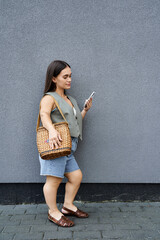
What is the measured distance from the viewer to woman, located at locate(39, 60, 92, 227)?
2.71 m

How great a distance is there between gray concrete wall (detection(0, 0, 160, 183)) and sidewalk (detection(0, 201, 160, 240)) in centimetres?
36

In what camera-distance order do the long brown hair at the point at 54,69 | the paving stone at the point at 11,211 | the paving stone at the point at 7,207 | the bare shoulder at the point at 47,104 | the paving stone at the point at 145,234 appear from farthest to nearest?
the paving stone at the point at 7,207
the paving stone at the point at 11,211
the long brown hair at the point at 54,69
the bare shoulder at the point at 47,104
the paving stone at the point at 145,234

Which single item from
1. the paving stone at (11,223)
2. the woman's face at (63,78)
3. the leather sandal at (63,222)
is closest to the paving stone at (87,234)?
the leather sandal at (63,222)

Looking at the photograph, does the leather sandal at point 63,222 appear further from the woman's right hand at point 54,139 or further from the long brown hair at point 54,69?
the long brown hair at point 54,69

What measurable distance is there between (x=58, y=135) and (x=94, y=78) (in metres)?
1.16

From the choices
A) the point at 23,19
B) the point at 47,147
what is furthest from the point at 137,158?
the point at 23,19

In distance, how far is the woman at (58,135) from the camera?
2715 millimetres

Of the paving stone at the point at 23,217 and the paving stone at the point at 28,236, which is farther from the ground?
the paving stone at the point at 28,236

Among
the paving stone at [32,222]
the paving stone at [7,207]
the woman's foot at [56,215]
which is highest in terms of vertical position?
the woman's foot at [56,215]

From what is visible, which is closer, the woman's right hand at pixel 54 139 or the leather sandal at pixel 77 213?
the woman's right hand at pixel 54 139

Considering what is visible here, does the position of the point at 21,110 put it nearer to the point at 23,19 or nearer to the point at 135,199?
the point at 23,19

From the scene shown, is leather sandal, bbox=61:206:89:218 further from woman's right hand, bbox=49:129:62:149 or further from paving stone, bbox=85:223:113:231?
woman's right hand, bbox=49:129:62:149

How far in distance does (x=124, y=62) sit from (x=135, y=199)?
1.97 m

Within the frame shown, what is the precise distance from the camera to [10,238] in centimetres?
246
